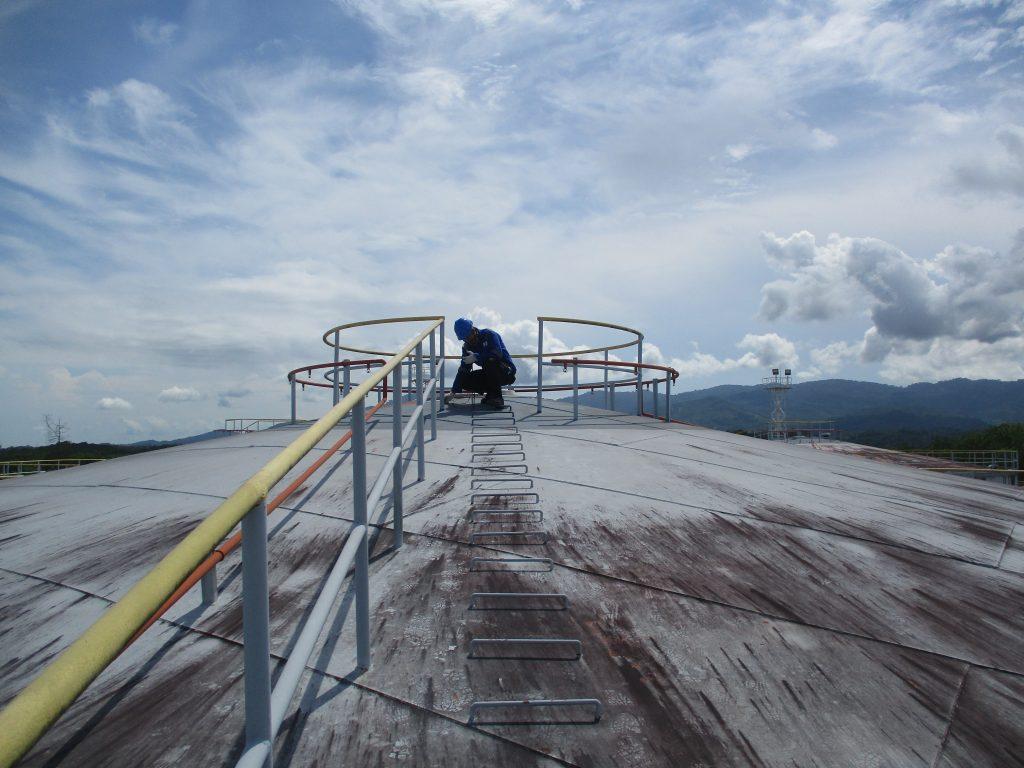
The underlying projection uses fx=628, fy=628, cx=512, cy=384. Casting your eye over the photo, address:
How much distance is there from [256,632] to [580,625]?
1741 mm

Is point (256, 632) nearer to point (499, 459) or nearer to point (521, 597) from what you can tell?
point (521, 597)

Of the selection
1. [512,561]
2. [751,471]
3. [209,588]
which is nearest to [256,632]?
[209,588]

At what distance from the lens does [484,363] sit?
8758 millimetres

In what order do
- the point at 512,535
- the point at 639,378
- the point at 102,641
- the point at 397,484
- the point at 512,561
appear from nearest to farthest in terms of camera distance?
the point at 102,641 → the point at 512,561 → the point at 397,484 → the point at 512,535 → the point at 639,378

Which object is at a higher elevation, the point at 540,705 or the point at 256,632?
the point at 256,632

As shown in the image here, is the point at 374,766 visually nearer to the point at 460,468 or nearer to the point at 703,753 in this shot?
the point at 703,753

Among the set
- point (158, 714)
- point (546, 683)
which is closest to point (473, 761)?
point (546, 683)

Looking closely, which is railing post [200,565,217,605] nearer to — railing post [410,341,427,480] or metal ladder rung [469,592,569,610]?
metal ladder rung [469,592,569,610]

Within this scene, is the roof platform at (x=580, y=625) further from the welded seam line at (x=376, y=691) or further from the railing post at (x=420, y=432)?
the railing post at (x=420, y=432)

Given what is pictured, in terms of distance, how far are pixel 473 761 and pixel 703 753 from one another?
2.63ft

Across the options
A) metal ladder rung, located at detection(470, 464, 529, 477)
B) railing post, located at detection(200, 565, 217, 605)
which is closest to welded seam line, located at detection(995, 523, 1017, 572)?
metal ladder rung, located at detection(470, 464, 529, 477)

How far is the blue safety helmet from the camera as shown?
8.83 m

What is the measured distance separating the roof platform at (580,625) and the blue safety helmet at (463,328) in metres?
3.74

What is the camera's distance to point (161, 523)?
4453 millimetres
